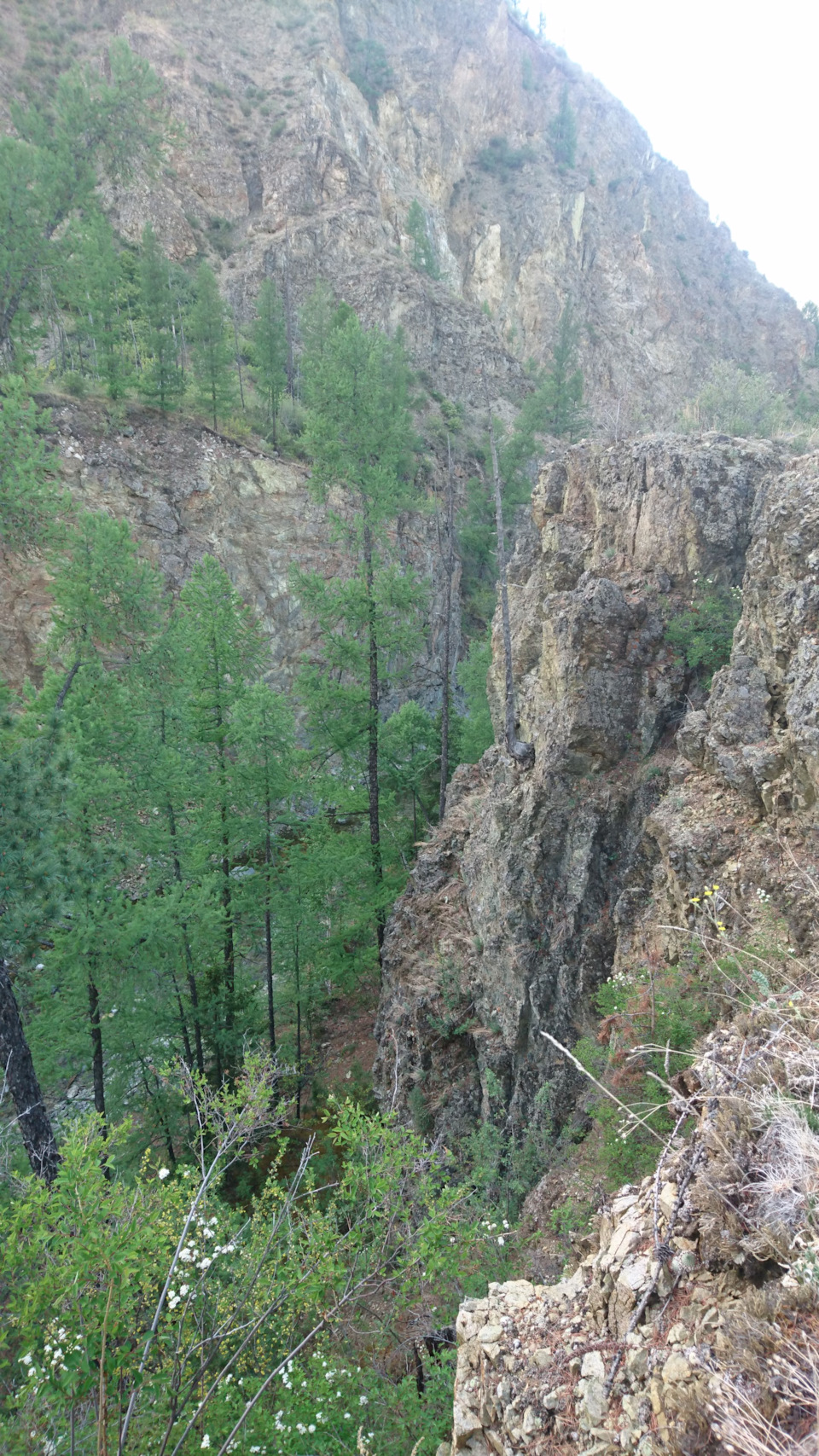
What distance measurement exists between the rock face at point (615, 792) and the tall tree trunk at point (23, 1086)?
4.96 meters

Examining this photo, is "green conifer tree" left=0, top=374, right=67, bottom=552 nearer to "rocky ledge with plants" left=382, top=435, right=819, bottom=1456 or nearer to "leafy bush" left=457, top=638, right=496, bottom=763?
"rocky ledge with plants" left=382, top=435, right=819, bottom=1456

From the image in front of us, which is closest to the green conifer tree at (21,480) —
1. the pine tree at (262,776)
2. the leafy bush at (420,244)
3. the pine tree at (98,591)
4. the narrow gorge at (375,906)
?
the narrow gorge at (375,906)

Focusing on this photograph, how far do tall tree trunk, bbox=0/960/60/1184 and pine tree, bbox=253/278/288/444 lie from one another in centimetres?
2637

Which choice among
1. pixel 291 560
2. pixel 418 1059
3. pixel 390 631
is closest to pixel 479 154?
pixel 291 560

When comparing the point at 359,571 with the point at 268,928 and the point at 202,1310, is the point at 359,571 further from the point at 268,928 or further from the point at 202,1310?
the point at 202,1310

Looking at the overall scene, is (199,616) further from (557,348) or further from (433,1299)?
(557,348)

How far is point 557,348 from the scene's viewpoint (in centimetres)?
3494

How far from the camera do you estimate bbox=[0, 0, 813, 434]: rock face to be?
37906mm

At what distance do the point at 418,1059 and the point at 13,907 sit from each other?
305 inches

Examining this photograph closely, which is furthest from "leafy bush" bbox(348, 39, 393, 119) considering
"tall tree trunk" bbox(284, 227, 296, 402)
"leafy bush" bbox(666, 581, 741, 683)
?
"leafy bush" bbox(666, 581, 741, 683)

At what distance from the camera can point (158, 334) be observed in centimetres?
2586

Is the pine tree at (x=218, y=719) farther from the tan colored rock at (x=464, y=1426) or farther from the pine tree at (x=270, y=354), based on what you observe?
the pine tree at (x=270, y=354)

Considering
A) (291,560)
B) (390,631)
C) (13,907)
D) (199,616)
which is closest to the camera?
(13,907)

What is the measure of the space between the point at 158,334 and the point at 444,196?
122 feet
